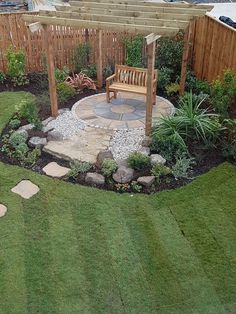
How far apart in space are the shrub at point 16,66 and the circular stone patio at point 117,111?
73.7 inches

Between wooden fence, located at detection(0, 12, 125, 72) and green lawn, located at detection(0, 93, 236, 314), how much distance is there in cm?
497

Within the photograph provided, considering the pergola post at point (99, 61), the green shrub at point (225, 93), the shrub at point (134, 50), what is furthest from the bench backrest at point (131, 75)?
the green shrub at point (225, 93)

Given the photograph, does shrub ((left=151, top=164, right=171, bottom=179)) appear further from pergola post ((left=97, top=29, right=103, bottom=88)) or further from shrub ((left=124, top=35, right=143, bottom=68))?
shrub ((left=124, top=35, right=143, bottom=68))

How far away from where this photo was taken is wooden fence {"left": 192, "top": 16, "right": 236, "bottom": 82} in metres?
7.56

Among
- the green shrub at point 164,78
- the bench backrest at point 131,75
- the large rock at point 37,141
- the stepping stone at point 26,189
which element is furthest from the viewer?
the green shrub at point 164,78

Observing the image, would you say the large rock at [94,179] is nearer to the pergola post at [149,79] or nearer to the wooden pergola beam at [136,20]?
the pergola post at [149,79]

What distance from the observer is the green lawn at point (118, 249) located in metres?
4.22

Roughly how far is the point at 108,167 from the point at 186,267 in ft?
7.68

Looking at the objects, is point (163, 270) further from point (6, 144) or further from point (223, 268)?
A: point (6, 144)

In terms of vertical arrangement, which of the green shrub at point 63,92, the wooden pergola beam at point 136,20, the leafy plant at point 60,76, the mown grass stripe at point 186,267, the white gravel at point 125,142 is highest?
the wooden pergola beam at point 136,20

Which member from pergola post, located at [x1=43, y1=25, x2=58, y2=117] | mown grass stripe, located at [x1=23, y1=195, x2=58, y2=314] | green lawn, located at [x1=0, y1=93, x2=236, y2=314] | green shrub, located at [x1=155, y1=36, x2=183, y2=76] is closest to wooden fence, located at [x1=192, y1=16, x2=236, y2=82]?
green shrub, located at [x1=155, y1=36, x2=183, y2=76]

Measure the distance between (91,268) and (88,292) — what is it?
356mm

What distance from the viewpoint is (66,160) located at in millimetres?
6777

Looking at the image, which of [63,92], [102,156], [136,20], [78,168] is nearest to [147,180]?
[102,156]
